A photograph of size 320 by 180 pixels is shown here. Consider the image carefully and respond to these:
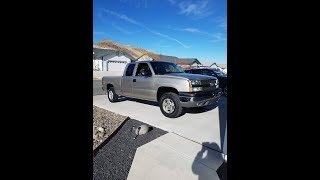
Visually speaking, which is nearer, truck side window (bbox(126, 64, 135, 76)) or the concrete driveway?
the concrete driveway

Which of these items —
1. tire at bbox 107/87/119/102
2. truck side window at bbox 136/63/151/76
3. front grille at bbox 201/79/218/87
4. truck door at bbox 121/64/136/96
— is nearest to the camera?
front grille at bbox 201/79/218/87

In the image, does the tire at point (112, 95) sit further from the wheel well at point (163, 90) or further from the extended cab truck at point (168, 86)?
the wheel well at point (163, 90)

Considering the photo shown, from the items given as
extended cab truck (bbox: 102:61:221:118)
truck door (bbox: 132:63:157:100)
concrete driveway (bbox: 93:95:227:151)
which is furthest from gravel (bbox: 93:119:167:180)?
truck door (bbox: 132:63:157:100)

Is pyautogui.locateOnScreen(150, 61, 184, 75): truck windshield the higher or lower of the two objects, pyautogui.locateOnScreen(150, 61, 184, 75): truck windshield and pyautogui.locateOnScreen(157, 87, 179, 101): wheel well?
the higher

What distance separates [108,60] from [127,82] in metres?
39.0

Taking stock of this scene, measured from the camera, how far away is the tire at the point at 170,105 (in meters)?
6.30

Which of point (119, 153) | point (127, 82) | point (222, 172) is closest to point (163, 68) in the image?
point (127, 82)

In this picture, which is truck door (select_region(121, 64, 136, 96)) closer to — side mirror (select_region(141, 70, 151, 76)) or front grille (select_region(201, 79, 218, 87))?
side mirror (select_region(141, 70, 151, 76))

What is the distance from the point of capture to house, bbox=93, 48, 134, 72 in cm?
4351

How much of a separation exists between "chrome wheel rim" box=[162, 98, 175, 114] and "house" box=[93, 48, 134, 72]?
125 ft

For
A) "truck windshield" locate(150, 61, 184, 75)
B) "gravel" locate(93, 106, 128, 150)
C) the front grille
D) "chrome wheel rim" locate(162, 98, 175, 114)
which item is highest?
"truck windshield" locate(150, 61, 184, 75)

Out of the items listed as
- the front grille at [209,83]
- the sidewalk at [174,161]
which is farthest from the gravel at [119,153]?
the front grille at [209,83]
